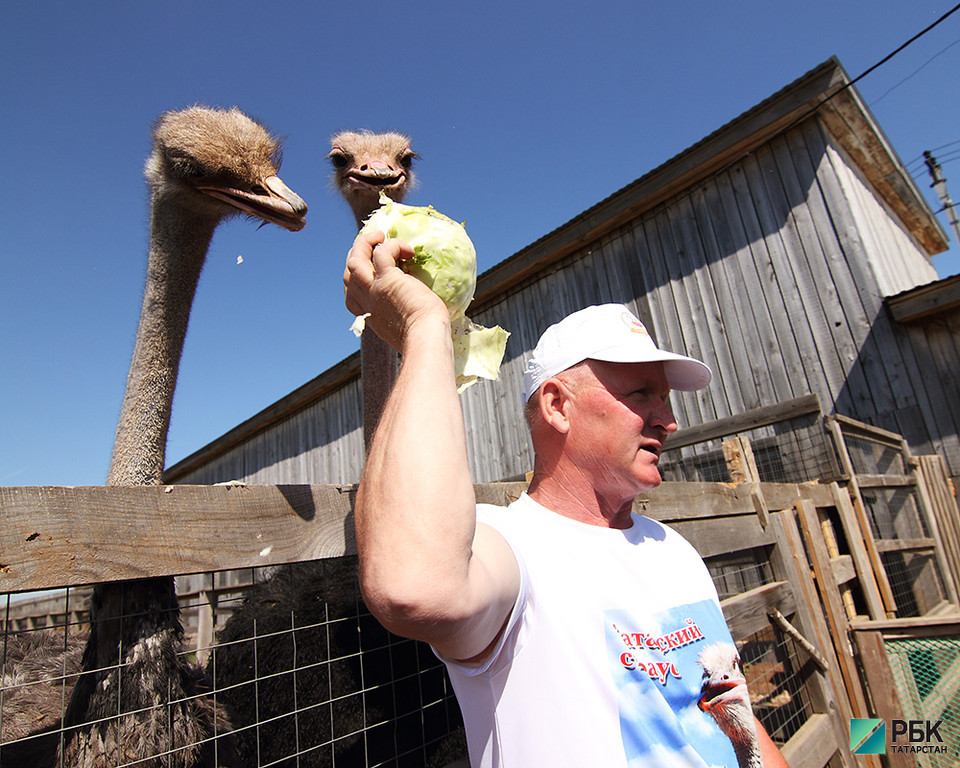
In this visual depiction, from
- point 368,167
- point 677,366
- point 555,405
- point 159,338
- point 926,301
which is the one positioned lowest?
point 555,405

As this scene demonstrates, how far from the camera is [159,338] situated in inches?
104

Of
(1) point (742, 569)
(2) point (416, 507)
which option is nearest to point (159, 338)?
(2) point (416, 507)

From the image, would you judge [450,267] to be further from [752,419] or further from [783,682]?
[752,419]

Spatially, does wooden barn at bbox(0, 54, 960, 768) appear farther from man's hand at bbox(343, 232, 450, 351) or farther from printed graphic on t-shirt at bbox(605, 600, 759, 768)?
printed graphic on t-shirt at bbox(605, 600, 759, 768)

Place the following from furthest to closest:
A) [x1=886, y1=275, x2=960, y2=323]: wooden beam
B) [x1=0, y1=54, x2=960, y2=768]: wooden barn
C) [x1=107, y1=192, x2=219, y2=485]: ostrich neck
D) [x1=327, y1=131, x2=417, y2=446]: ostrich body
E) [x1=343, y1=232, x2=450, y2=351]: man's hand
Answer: [x1=886, y1=275, x2=960, y2=323]: wooden beam → [x1=327, y1=131, x2=417, y2=446]: ostrich body → [x1=107, y1=192, x2=219, y2=485]: ostrich neck → [x1=0, y1=54, x2=960, y2=768]: wooden barn → [x1=343, y1=232, x2=450, y2=351]: man's hand

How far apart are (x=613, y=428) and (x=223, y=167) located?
2027mm

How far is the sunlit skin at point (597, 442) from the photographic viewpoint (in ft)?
5.57

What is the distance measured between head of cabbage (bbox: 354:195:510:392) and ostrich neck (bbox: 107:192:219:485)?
1.38 meters

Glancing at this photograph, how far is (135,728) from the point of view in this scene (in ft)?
5.15

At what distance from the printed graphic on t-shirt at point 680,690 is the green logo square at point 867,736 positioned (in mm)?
2368

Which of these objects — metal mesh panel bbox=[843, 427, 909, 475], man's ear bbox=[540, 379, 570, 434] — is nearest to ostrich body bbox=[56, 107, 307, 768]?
man's ear bbox=[540, 379, 570, 434]

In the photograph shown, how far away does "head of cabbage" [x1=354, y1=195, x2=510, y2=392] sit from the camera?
1.41 m

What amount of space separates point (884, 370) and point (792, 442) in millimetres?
1509

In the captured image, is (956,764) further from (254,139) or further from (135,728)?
(254,139)
